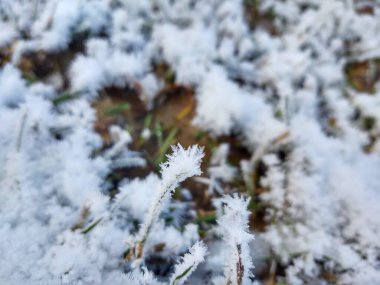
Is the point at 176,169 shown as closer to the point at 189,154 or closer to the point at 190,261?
the point at 189,154

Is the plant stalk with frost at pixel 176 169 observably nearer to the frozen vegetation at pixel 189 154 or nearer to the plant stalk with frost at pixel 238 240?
the frozen vegetation at pixel 189 154

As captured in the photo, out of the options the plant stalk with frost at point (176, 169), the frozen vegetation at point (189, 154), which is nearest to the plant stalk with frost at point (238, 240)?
the frozen vegetation at point (189, 154)

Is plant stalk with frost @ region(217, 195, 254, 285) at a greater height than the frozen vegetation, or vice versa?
the frozen vegetation

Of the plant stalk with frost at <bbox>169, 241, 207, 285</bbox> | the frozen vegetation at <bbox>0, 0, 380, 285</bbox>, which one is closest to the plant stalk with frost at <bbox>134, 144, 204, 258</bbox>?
the frozen vegetation at <bbox>0, 0, 380, 285</bbox>

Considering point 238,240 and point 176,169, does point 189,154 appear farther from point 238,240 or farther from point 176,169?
point 238,240

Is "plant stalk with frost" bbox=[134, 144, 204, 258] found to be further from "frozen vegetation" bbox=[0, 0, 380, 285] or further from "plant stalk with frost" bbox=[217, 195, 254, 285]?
"plant stalk with frost" bbox=[217, 195, 254, 285]

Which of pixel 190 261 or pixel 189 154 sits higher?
pixel 189 154

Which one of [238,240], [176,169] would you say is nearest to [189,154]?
[176,169]
